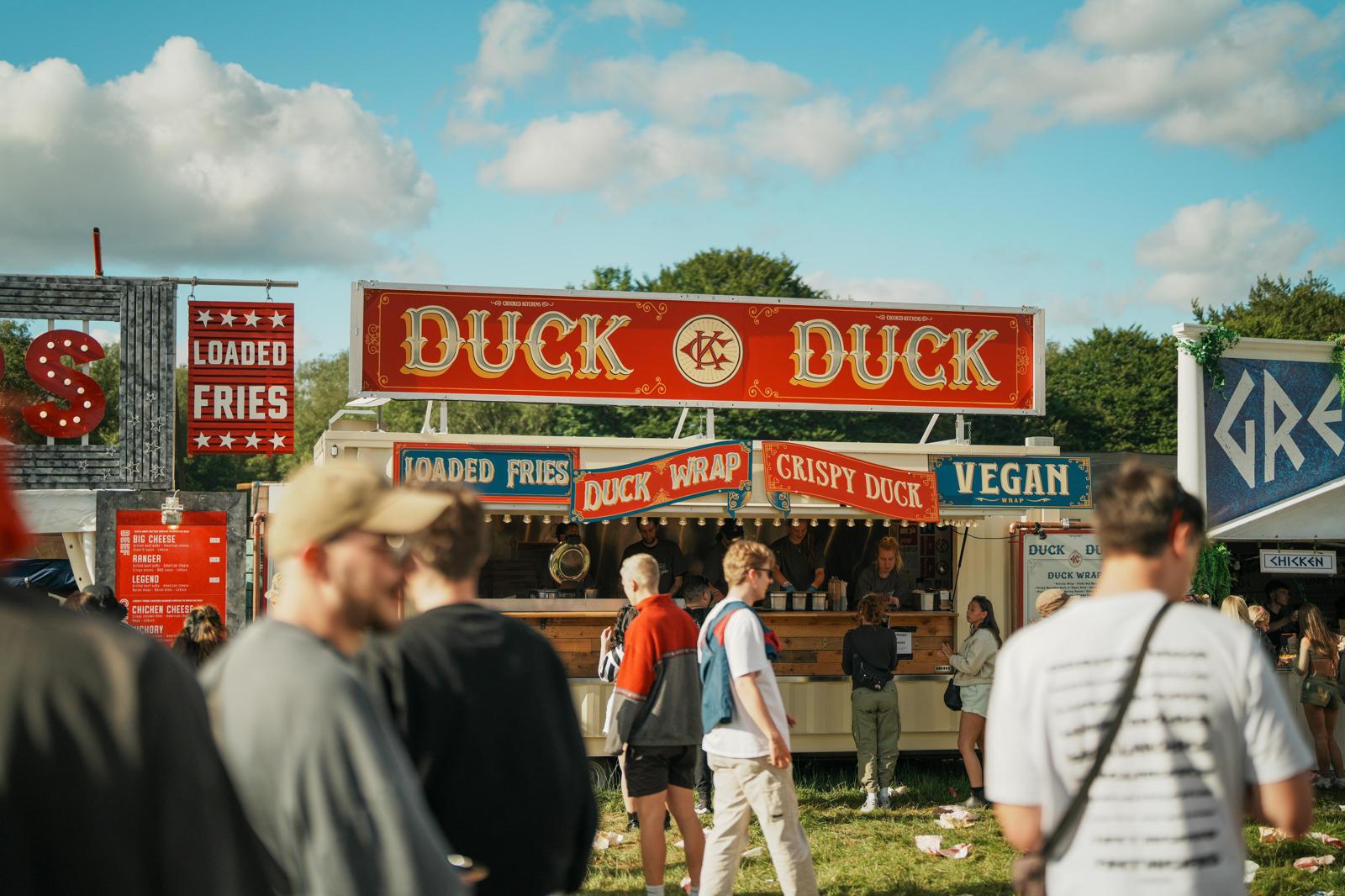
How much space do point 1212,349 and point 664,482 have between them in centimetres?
581

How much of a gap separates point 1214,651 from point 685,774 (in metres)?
4.31

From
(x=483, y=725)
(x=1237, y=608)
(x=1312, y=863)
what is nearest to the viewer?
(x=483, y=725)

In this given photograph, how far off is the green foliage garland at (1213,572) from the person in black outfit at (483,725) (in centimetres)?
1057

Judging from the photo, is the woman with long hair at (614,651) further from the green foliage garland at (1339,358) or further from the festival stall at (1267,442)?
the green foliage garland at (1339,358)

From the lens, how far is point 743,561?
20.0 feet

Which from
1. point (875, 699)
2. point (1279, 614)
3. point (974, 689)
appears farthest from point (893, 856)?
point (1279, 614)

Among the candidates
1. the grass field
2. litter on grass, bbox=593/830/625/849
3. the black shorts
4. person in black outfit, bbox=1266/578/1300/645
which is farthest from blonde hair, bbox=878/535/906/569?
the black shorts

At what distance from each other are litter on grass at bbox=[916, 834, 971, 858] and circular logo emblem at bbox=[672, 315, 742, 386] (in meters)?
5.30

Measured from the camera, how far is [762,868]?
7.72 m

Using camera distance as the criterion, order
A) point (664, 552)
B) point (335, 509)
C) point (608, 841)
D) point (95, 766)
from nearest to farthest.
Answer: point (95, 766)
point (335, 509)
point (608, 841)
point (664, 552)

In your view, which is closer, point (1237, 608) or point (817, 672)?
point (1237, 608)

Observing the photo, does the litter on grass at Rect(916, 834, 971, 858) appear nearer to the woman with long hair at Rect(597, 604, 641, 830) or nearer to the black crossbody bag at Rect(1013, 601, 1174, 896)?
the woman with long hair at Rect(597, 604, 641, 830)

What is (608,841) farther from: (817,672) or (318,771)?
(318,771)

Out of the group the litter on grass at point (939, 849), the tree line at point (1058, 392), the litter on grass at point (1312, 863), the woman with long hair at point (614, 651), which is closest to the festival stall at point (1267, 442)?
the litter on grass at point (1312, 863)
